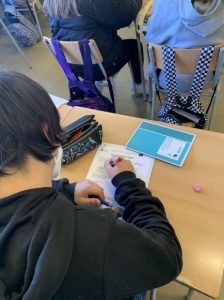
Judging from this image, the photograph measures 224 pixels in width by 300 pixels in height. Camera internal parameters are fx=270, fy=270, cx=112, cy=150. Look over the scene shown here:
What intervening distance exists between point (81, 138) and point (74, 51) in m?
0.73

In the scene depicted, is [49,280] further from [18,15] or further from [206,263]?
[18,15]

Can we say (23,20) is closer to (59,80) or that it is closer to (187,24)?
(59,80)

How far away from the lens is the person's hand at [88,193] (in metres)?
0.77

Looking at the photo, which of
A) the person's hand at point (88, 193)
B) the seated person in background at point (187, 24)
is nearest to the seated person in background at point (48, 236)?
the person's hand at point (88, 193)

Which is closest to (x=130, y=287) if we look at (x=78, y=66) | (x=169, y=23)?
(x=169, y=23)

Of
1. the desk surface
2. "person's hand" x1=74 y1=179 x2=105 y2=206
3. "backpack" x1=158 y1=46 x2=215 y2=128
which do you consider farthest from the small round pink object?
"backpack" x1=158 y1=46 x2=215 y2=128

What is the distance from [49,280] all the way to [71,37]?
1426 mm

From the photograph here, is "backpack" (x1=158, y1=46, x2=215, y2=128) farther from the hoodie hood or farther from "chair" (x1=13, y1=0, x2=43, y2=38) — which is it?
"chair" (x1=13, y1=0, x2=43, y2=38)

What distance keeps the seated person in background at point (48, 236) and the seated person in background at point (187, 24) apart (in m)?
0.97

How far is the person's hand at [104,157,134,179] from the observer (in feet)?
2.65

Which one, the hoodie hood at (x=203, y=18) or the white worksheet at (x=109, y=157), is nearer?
the white worksheet at (x=109, y=157)

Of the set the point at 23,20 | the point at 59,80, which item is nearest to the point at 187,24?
the point at 59,80

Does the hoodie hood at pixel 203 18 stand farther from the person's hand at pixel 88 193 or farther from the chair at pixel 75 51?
the person's hand at pixel 88 193

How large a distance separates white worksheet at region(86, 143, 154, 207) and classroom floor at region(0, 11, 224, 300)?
2.33 ft
